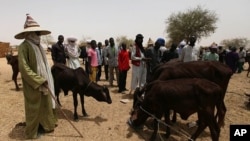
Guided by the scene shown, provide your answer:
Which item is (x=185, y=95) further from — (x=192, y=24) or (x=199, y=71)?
(x=192, y=24)

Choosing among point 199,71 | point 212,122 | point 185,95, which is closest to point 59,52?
point 199,71

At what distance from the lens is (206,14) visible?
148ft

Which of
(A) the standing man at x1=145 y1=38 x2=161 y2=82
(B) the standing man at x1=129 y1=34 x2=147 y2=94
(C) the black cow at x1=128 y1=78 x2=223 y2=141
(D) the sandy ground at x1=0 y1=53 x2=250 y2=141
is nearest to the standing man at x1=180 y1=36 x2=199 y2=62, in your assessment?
(A) the standing man at x1=145 y1=38 x2=161 y2=82

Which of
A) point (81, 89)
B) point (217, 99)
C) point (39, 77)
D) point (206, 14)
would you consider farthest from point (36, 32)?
point (206, 14)

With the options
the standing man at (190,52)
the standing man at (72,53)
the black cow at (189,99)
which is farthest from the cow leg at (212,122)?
the standing man at (72,53)

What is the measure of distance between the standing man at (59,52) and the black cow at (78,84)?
133cm

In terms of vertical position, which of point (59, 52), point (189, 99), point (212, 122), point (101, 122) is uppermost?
point (59, 52)

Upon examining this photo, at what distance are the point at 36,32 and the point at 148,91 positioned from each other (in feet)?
9.35

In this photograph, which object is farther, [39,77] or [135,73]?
[135,73]

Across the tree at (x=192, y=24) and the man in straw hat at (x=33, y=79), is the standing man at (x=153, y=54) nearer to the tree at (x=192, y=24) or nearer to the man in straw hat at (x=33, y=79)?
the man in straw hat at (x=33, y=79)

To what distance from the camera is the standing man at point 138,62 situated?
9.23m

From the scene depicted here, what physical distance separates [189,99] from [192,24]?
41959mm

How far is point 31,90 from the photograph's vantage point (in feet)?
19.9

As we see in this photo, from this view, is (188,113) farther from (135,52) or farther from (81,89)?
(135,52)
